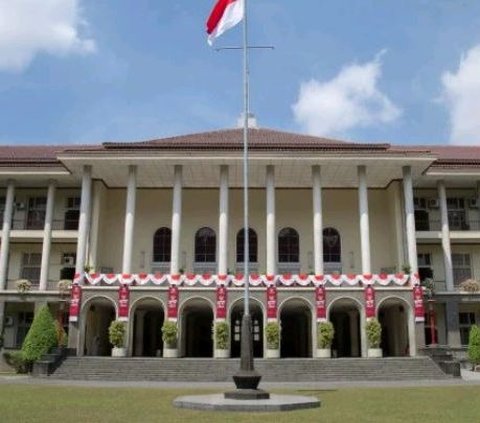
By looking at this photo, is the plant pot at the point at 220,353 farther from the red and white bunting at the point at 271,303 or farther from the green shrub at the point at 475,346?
the green shrub at the point at 475,346

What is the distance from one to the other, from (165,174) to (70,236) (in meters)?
7.26

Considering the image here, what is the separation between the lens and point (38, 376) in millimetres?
27422

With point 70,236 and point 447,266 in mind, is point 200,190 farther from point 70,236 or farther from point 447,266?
point 447,266

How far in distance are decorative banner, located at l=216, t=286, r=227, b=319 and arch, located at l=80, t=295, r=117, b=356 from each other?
18.2ft

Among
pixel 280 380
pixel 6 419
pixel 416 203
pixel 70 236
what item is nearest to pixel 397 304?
pixel 416 203

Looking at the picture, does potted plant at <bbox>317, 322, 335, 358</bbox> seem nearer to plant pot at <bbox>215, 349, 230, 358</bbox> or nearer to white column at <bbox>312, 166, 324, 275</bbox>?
white column at <bbox>312, 166, 324, 275</bbox>

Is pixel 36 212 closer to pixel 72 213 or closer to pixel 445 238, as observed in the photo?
pixel 72 213

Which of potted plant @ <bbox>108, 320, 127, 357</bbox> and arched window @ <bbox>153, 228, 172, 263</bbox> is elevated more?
arched window @ <bbox>153, 228, 172, 263</bbox>

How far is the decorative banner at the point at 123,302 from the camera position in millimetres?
31500

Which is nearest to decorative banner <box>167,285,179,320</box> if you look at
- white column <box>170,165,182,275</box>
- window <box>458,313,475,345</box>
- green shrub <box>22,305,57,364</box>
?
white column <box>170,165,182,275</box>

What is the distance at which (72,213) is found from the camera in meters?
39.7

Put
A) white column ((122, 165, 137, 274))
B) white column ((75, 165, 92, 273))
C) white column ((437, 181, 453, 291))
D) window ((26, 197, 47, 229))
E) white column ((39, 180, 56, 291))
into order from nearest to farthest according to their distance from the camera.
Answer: white column ((122, 165, 137, 274)) → white column ((75, 165, 92, 273)) → white column ((437, 181, 453, 291)) → white column ((39, 180, 56, 291)) → window ((26, 197, 47, 229))

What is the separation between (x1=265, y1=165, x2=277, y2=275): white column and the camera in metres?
33.0

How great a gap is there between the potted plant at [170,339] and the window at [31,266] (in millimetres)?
12461
